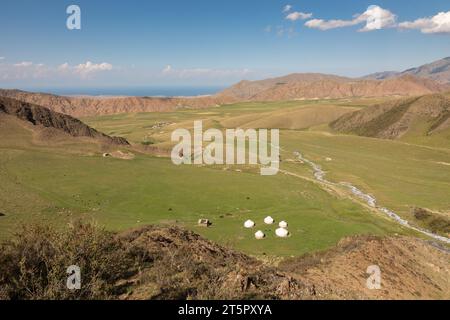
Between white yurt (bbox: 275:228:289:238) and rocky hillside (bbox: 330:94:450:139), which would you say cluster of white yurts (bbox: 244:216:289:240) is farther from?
rocky hillside (bbox: 330:94:450:139)

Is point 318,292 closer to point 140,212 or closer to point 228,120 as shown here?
point 140,212

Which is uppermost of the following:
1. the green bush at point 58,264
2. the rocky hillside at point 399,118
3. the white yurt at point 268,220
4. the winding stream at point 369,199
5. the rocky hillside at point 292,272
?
the rocky hillside at point 399,118

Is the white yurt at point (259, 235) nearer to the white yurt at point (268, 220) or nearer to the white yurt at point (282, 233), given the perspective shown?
the white yurt at point (282, 233)

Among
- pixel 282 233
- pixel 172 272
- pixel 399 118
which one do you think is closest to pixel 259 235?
pixel 282 233

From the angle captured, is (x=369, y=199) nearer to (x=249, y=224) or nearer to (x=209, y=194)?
(x=209, y=194)

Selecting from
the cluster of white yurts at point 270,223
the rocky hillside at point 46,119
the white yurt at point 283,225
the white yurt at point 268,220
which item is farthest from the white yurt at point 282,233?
the rocky hillside at point 46,119

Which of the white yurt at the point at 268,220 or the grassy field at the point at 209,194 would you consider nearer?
the grassy field at the point at 209,194

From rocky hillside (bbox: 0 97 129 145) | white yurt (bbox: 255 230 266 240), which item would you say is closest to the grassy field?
white yurt (bbox: 255 230 266 240)
